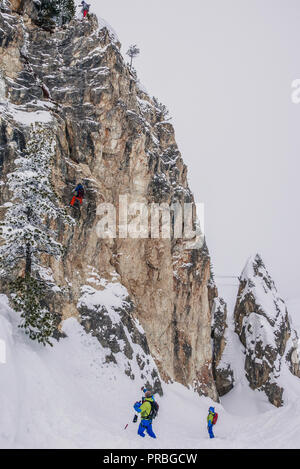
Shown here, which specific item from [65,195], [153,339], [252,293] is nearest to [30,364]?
[65,195]

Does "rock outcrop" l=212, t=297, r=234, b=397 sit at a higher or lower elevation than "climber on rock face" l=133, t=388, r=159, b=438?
lower

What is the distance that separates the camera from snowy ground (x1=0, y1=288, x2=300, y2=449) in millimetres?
10234

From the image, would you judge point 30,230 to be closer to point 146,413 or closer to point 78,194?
point 146,413

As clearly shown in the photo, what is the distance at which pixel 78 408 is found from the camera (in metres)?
13.3

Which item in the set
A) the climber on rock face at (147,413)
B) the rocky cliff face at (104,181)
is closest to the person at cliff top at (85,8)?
the rocky cliff face at (104,181)

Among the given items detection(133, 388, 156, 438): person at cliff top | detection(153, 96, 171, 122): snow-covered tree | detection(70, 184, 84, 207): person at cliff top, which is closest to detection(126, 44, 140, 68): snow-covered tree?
detection(153, 96, 171, 122): snow-covered tree

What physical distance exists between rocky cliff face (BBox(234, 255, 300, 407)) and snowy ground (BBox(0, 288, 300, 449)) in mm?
24452

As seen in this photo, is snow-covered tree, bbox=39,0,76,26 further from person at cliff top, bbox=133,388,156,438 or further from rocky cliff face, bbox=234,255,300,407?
rocky cliff face, bbox=234,255,300,407

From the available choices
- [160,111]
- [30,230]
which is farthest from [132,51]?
[30,230]

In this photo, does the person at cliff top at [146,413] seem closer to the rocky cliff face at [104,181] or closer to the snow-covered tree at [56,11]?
the rocky cliff face at [104,181]

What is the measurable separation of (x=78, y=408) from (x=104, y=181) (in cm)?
1854

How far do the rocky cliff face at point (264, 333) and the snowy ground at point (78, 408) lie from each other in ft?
80.2

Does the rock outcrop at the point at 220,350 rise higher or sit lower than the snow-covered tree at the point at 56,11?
lower

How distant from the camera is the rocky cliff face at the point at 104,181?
22.5 meters
